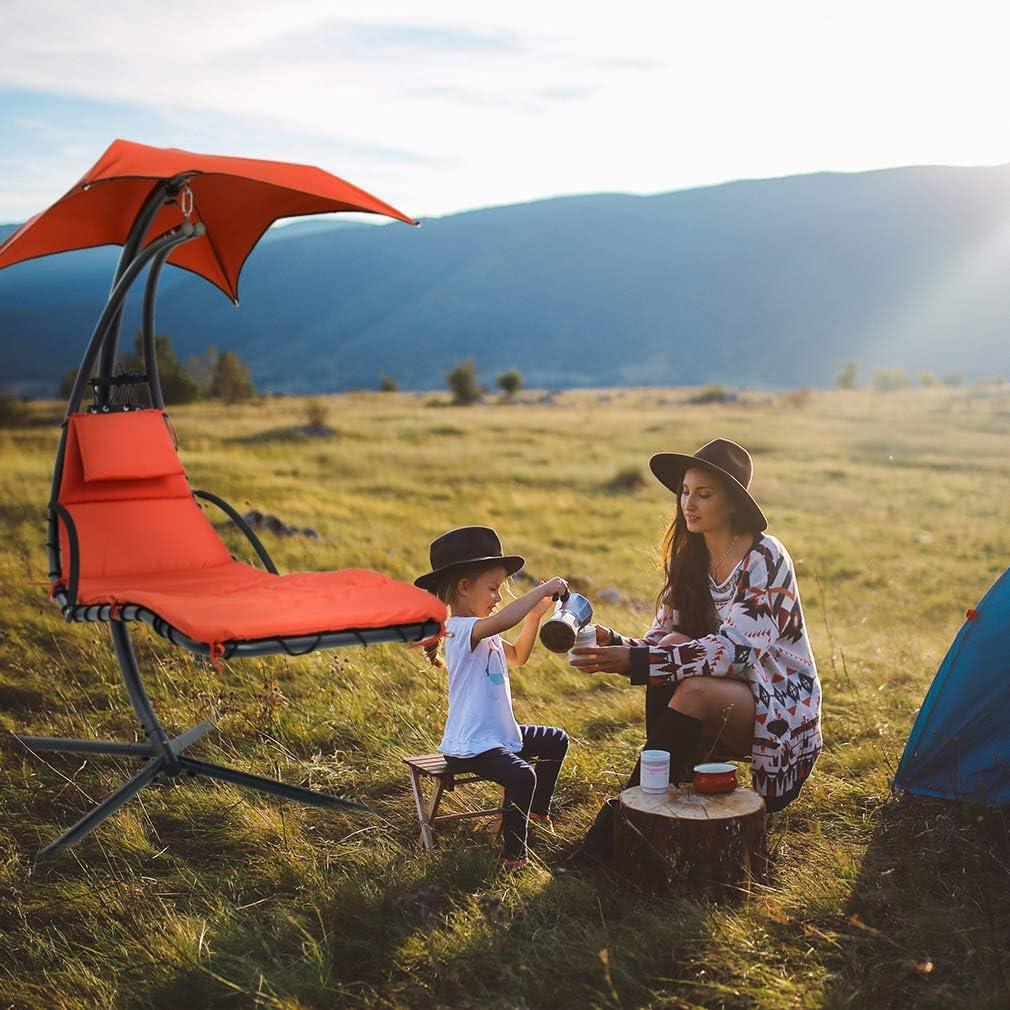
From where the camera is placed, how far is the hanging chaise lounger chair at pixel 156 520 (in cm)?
453

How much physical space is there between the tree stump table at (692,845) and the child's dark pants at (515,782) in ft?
1.44

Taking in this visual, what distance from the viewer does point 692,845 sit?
398 cm

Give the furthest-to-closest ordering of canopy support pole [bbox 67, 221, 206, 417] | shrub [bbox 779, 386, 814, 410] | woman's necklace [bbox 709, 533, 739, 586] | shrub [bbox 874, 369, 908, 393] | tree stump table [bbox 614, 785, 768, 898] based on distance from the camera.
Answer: shrub [bbox 874, 369, 908, 393] < shrub [bbox 779, 386, 814, 410] < canopy support pole [bbox 67, 221, 206, 417] < woman's necklace [bbox 709, 533, 739, 586] < tree stump table [bbox 614, 785, 768, 898]

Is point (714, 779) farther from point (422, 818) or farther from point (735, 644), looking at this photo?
point (422, 818)

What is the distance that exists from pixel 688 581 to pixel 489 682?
973mm

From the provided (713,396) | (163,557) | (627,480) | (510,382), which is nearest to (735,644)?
(163,557)

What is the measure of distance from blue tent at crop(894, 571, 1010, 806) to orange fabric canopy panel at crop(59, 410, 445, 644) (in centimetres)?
223

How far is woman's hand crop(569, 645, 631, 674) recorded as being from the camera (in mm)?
4355

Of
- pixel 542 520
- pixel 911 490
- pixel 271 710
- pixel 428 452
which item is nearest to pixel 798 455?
pixel 911 490

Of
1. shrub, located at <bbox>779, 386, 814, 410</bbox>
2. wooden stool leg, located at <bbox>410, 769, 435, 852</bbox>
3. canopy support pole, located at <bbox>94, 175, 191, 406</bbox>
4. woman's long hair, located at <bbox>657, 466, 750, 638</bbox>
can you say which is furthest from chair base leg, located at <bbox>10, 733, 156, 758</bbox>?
shrub, located at <bbox>779, 386, 814, 410</bbox>

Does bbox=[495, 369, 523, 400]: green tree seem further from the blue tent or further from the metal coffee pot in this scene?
the metal coffee pot

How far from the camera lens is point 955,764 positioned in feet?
15.4

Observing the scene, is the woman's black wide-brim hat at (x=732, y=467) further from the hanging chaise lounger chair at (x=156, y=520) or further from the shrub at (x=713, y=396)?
the shrub at (x=713, y=396)

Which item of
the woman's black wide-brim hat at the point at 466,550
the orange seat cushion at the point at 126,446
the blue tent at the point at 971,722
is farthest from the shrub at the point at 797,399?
the woman's black wide-brim hat at the point at 466,550
